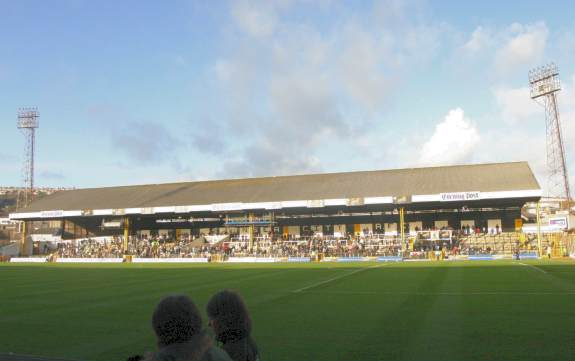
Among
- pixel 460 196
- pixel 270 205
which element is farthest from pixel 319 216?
pixel 460 196

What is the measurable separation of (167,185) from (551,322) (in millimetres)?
66689

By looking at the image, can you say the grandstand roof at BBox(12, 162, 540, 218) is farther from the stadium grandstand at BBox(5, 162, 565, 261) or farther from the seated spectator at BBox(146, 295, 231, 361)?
the seated spectator at BBox(146, 295, 231, 361)

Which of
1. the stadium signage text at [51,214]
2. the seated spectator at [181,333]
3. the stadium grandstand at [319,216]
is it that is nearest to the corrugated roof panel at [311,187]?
the stadium grandstand at [319,216]

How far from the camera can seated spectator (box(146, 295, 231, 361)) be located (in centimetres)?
312

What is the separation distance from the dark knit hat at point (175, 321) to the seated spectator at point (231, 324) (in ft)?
2.14

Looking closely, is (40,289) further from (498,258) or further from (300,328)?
(498,258)

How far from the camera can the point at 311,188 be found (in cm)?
6144

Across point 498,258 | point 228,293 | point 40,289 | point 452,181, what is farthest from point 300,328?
point 452,181

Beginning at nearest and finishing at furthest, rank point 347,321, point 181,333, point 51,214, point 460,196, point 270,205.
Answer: point 181,333
point 347,321
point 460,196
point 270,205
point 51,214

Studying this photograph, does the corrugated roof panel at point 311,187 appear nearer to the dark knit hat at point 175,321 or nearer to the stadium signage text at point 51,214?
the stadium signage text at point 51,214

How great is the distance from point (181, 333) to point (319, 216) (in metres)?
61.0

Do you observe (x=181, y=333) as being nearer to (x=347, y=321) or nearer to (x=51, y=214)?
(x=347, y=321)

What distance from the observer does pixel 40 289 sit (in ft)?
69.2

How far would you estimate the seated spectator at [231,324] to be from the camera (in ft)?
12.8
